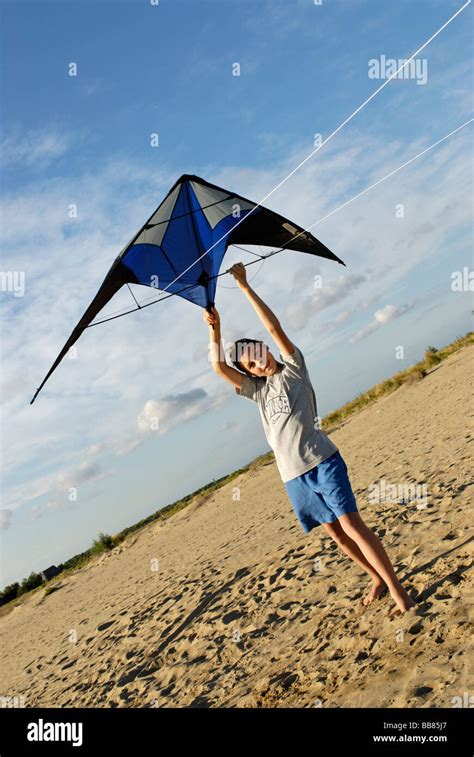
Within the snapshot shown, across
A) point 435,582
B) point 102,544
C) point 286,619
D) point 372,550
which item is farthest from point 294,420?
point 102,544

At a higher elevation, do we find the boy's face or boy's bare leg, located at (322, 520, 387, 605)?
the boy's face

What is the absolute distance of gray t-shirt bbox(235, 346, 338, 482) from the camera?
3.44 meters

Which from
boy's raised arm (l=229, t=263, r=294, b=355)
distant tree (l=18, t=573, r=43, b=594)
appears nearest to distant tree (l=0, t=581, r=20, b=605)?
distant tree (l=18, t=573, r=43, b=594)

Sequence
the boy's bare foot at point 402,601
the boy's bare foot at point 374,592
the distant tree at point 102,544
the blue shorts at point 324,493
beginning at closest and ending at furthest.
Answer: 1. the blue shorts at point 324,493
2. the boy's bare foot at point 402,601
3. the boy's bare foot at point 374,592
4. the distant tree at point 102,544

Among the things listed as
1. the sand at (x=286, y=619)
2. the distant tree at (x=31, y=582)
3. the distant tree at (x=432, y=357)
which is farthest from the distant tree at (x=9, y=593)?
the distant tree at (x=432, y=357)

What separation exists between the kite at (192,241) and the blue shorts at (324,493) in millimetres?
3257

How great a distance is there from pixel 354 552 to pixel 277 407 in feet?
3.60

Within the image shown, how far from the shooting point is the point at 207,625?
5.16 m

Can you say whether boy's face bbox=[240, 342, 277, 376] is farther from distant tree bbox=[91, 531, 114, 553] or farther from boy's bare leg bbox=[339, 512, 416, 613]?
distant tree bbox=[91, 531, 114, 553]

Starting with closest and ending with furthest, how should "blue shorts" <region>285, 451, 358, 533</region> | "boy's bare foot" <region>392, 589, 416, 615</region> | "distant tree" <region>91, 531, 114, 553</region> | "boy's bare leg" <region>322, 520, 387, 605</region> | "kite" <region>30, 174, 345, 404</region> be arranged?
"blue shorts" <region>285, 451, 358, 533</region>
"boy's bare foot" <region>392, 589, 416, 615</region>
"boy's bare leg" <region>322, 520, 387, 605</region>
"kite" <region>30, 174, 345, 404</region>
"distant tree" <region>91, 531, 114, 553</region>

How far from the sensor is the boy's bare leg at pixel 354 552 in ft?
12.0

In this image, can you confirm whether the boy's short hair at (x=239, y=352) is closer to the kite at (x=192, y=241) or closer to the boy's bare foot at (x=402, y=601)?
the boy's bare foot at (x=402, y=601)
